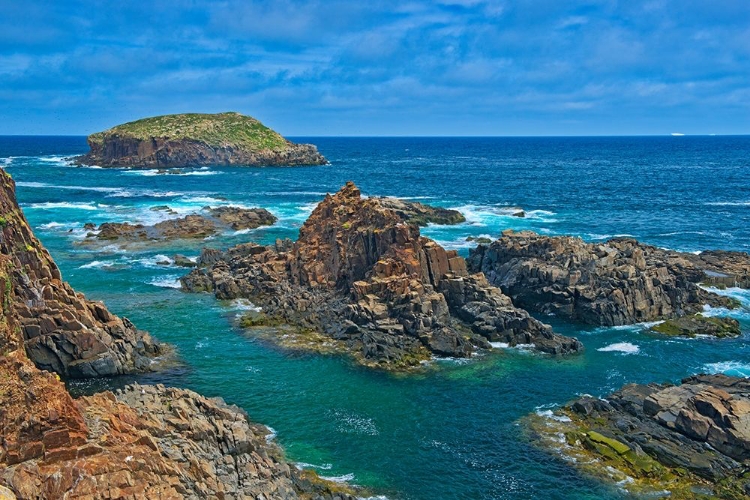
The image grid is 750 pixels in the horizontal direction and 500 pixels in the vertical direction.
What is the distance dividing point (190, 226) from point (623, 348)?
74.9 m

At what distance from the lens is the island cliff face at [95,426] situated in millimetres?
25766

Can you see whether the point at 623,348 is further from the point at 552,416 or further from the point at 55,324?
the point at 55,324

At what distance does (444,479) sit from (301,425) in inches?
436

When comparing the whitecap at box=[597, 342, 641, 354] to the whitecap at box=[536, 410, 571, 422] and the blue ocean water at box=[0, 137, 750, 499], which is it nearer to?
the blue ocean water at box=[0, 137, 750, 499]

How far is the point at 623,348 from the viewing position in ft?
198

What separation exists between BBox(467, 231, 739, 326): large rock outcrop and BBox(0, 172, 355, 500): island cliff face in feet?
119

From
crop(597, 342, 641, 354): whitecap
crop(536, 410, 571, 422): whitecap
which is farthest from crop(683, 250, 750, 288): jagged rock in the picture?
crop(536, 410, 571, 422): whitecap

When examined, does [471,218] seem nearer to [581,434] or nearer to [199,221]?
[199,221]

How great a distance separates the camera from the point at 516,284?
72.5m

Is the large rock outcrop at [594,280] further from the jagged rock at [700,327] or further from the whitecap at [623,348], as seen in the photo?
the whitecap at [623,348]

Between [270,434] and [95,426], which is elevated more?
[95,426]

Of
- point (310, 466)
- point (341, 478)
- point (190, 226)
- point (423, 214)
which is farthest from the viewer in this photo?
point (423, 214)

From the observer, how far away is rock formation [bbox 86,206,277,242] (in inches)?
4213

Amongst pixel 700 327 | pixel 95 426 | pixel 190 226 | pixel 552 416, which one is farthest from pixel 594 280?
pixel 190 226
